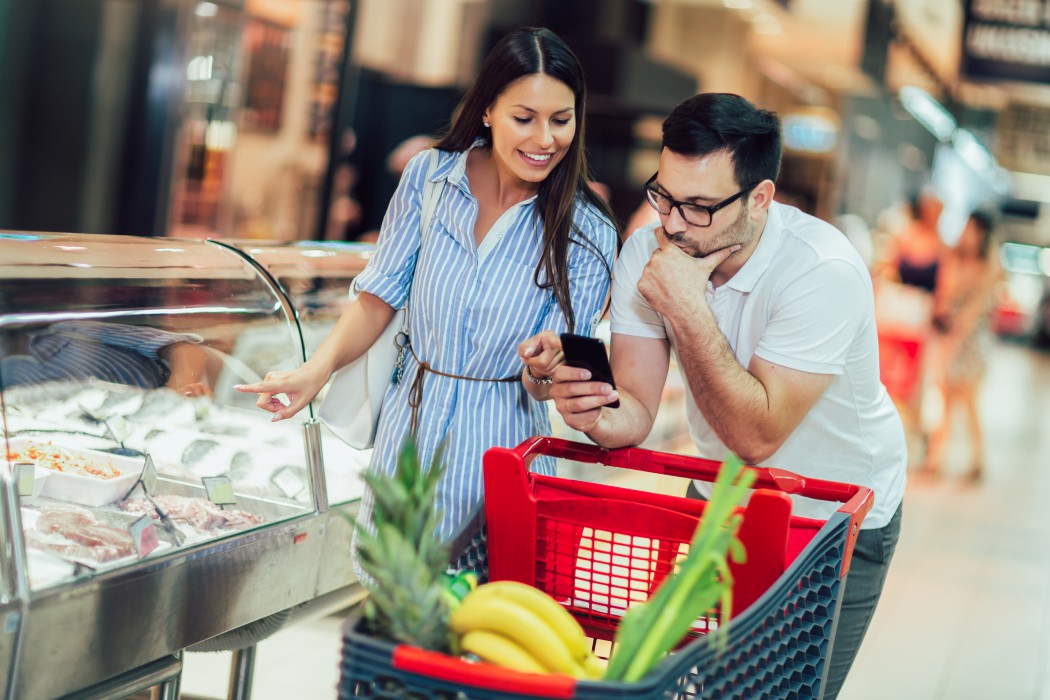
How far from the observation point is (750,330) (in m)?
2.13

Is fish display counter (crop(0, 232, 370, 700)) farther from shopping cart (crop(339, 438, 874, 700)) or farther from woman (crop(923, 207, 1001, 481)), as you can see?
woman (crop(923, 207, 1001, 481))

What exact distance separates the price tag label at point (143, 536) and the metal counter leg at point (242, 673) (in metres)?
0.72

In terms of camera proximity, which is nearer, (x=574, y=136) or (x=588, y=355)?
(x=588, y=355)

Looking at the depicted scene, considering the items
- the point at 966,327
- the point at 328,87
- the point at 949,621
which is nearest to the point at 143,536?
the point at 949,621

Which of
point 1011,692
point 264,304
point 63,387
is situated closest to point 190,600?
point 63,387

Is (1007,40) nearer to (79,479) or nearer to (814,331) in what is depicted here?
(814,331)

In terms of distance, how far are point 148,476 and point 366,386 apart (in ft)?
1.64

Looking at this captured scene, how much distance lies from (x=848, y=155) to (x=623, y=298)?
10.8 m

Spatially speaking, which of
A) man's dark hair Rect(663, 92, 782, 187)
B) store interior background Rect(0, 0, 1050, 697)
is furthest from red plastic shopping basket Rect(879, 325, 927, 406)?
man's dark hair Rect(663, 92, 782, 187)

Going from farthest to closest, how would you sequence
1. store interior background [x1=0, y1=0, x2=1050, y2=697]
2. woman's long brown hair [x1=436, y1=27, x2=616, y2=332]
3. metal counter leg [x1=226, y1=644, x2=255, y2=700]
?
store interior background [x1=0, y1=0, x2=1050, y2=697], metal counter leg [x1=226, y1=644, x2=255, y2=700], woman's long brown hair [x1=436, y1=27, x2=616, y2=332]

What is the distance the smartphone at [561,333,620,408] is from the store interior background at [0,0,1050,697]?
98cm

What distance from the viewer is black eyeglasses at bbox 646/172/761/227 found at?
78.1 inches

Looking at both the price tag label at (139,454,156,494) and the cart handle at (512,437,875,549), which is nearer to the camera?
the cart handle at (512,437,875,549)

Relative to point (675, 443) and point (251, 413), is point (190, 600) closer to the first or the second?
point (251, 413)
